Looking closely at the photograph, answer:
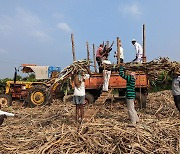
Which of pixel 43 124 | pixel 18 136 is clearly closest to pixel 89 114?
pixel 43 124

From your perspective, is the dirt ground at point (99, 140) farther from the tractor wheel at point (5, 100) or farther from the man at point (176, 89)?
the tractor wheel at point (5, 100)

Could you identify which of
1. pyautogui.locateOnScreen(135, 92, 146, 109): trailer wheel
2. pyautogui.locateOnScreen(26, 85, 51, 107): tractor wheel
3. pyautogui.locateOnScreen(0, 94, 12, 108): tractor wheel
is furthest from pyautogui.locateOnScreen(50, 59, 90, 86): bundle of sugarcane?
pyautogui.locateOnScreen(0, 94, 12, 108): tractor wheel

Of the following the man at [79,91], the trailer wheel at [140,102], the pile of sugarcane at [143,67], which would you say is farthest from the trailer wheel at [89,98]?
the man at [79,91]

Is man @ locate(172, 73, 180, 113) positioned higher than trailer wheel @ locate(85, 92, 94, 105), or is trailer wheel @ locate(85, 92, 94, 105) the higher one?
man @ locate(172, 73, 180, 113)

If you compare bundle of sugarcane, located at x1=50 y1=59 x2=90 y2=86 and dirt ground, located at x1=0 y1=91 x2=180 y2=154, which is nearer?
dirt ground, located at x1=0 y1=91 x2=180 y2=154

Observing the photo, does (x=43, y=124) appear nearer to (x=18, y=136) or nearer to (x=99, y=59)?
(x=18, y=136)

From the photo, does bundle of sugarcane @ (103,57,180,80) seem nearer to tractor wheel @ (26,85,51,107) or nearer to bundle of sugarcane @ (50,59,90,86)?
bundle of sugarcane @ (50,59,90,86)

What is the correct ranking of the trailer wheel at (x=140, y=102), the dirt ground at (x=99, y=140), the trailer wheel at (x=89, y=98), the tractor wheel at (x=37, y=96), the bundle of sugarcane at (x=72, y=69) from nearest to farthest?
the dirt ground at (x=99, y=140) < the bundle of sugarcane at (x=72, y=69) < the trailer wheel at (x=140, y=102) < the trailer wheel at (x=89, y=98) < the tractor wheel at (x=37, y=96)

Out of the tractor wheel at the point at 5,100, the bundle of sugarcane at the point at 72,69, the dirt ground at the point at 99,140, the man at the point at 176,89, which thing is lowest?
the dirt ground at the point at 99,140

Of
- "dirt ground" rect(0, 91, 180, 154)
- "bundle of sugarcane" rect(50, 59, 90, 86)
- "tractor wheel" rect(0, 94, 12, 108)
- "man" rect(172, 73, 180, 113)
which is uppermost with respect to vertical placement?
"bundle of sugarcane" rect(50, 59, 90, 86)

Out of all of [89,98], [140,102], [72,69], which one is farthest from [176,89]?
[89,98]

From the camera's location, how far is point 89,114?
810 centimetres

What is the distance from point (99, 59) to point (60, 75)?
157 inches

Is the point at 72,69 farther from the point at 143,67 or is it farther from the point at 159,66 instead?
the point at 159,66
